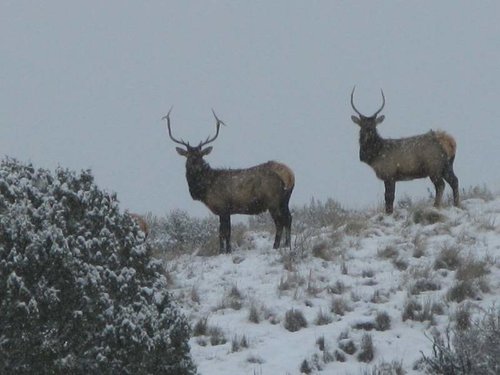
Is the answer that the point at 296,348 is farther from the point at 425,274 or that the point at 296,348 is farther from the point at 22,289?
the point at 22,289

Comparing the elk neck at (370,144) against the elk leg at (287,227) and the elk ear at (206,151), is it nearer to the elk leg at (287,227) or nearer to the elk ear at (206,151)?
the elk leg at (287,227)

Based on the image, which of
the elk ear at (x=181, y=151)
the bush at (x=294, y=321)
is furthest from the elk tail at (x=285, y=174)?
the bush at (x=294, y=321)

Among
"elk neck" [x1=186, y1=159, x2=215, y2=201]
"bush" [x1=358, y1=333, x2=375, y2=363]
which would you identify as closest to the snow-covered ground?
"bush" [x1=358, y1=333, x2=375, y2=363]

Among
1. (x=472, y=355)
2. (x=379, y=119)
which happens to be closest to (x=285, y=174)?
(x=379, y=119)

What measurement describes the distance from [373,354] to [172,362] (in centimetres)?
294

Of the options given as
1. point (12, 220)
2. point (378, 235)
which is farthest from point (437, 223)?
point (12, 220)

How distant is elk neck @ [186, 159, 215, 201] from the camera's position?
13.5 m

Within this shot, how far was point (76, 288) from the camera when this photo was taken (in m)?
5.26

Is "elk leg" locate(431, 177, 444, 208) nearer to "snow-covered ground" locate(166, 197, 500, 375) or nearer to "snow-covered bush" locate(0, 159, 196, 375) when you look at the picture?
"snow-covered ground" locate(166, 197, 500, 375)

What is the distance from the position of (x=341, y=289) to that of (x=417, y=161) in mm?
4564

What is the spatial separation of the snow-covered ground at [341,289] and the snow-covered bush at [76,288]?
2.35 m

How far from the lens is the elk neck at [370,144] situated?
14.3m

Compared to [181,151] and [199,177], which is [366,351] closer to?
[199,177]

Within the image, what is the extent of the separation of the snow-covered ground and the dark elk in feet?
1.27
